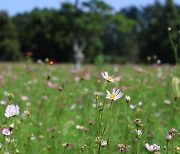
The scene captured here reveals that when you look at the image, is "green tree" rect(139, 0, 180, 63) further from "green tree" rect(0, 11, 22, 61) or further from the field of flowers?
the field of flowers

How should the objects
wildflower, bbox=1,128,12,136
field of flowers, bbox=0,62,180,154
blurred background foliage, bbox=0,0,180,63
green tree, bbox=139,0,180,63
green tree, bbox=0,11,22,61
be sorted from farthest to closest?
green tree, bbox=0,11,22,61 → green tree, bbox=139,0,180,63 → blurred background foliage, bbox=0,0,180,63 → field of flowers, bbox=0,62,180,154 → wildflower, bbox=1,128,12,136

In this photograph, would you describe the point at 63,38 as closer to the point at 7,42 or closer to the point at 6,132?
the point at 7,42

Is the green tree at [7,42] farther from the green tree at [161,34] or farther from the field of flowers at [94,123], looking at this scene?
the field of flowers at [94,123]

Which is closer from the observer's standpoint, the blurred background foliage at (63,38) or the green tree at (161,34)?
the blurred background foliage at (63,38)

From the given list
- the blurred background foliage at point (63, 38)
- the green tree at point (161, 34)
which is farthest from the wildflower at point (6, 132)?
the green tree at point (161, 34)

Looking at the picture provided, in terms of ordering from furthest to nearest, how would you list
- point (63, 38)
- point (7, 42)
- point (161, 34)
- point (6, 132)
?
point (63, 38) → point (7, 42) → point (161, 34) → point (6, 132)

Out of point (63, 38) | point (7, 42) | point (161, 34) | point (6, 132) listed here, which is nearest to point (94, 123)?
point (6, 132)

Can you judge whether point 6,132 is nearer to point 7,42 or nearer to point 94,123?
point 94,123

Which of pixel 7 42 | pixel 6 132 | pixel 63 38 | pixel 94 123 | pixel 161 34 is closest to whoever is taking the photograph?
pixel 6 132

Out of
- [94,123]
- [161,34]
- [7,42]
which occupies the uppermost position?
[161,34]

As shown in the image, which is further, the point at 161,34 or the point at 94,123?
the point at 161,34

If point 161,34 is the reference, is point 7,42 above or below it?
below

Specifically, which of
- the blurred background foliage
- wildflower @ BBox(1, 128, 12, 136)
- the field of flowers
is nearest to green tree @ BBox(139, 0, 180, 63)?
the blurred background foliage

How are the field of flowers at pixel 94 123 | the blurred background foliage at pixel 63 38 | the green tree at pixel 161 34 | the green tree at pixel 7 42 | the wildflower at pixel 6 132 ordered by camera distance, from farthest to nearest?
1. the green tree at pixel 7 42
2. the green tree at pixel 161 34
3. the blurred background foliage at pixel 63 38
4. the field of flowers at pixel 94 123
5. the wildflower at pixel 6 132
